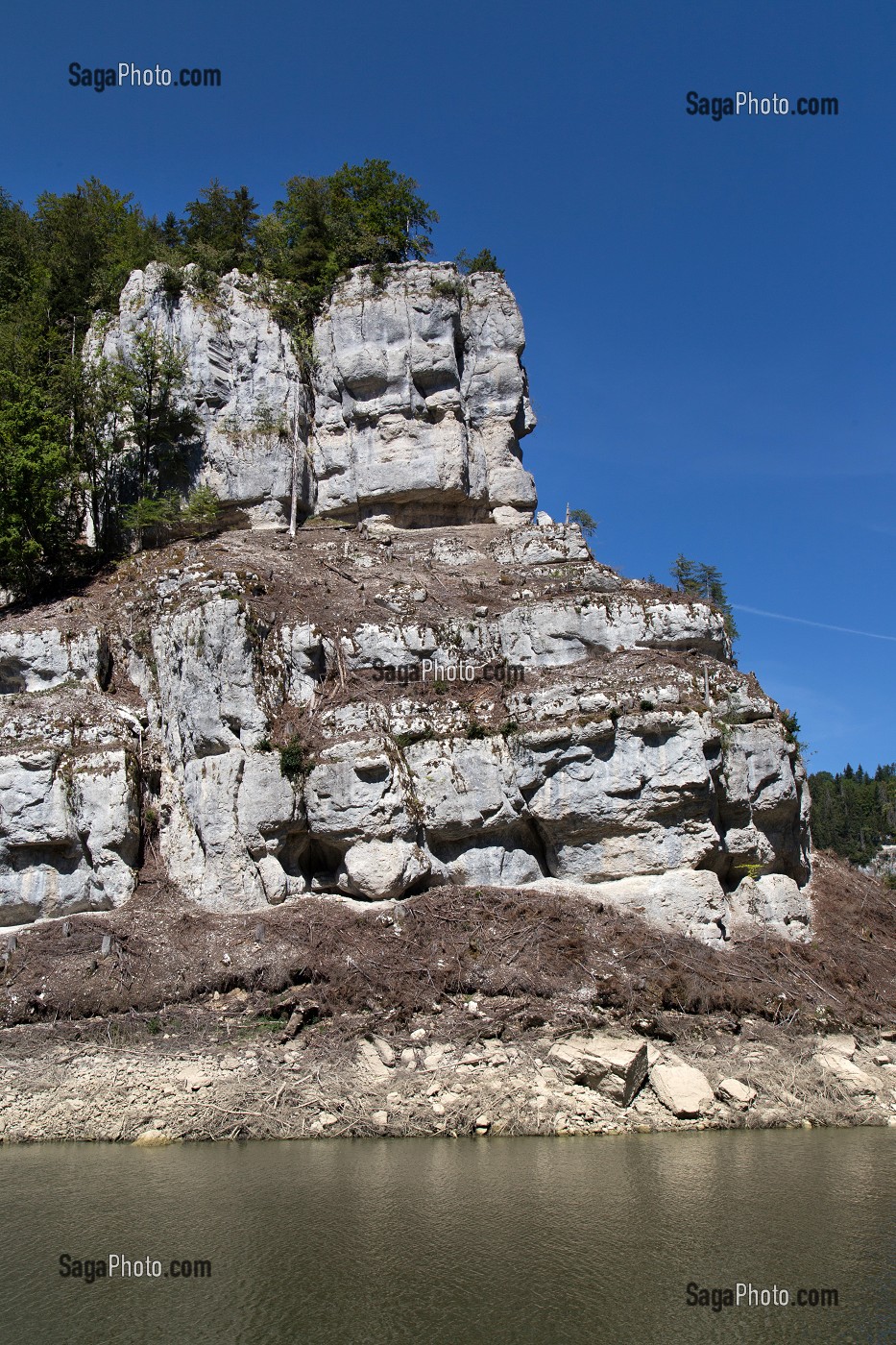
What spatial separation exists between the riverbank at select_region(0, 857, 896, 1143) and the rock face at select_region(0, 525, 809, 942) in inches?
54.5

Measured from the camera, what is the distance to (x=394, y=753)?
77.6ft

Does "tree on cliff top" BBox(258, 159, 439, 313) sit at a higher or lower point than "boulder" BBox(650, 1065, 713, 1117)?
higher

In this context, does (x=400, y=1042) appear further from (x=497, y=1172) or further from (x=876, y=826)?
(x=876, y=826)

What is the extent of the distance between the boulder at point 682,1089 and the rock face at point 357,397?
21.4 m

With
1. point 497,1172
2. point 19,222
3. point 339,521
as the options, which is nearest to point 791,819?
point 497,1172

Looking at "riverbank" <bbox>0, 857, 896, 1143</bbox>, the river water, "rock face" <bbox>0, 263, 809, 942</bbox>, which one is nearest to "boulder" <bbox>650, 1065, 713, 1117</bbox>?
"riverbank" <bbox>0, 857, 896, 1143</bbox>

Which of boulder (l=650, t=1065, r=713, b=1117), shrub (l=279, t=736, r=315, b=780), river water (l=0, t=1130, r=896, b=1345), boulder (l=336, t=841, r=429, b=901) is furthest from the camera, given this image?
shrub (l=279, t=736, r=315, b=780)

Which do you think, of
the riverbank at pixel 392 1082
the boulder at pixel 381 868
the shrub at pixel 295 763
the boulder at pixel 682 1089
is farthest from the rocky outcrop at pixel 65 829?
the boulder at pixel 682 1089

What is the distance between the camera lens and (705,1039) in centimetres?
1945

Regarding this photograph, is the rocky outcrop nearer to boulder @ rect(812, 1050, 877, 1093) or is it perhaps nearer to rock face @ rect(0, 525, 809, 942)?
rock face @ rect(0, 525, 809, 942)

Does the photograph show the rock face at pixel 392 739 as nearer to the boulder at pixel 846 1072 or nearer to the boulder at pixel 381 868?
the boulder at pixel 381 868

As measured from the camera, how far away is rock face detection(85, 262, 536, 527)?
34.9m

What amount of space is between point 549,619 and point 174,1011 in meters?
13.4

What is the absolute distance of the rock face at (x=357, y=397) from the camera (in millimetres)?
34906
